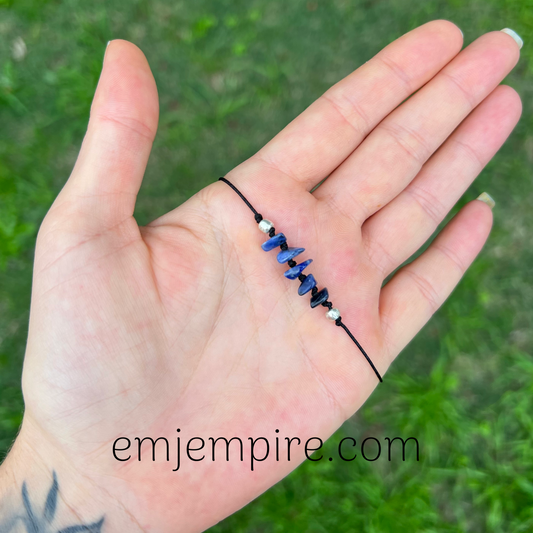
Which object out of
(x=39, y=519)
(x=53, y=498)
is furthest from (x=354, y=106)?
(x=39, y=519)

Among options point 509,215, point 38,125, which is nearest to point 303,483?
point 509,215

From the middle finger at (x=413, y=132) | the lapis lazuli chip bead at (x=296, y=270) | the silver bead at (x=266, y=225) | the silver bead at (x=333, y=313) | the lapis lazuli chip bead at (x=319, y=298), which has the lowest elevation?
the silver bead at (x=333, y=313)

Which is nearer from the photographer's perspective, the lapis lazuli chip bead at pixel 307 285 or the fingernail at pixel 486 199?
the lapis lazuli chip bead at pixel 307 285

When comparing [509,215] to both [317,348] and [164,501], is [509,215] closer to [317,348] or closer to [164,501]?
[317,348]

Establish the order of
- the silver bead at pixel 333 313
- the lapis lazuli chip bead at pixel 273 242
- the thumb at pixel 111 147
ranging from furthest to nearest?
the silver bead at pixel 333 313
the lapis lazuli chip bead at pixel 273 242
the thumb at pixel 111 147

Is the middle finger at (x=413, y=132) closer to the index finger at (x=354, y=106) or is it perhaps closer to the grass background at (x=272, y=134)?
the index finger at (x=354, y=106)

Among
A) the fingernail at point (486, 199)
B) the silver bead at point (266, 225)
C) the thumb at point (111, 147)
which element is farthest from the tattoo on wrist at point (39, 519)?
the fingernail at point (486, 199)

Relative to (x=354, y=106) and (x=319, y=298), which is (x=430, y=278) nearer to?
(x=319, y=298)
